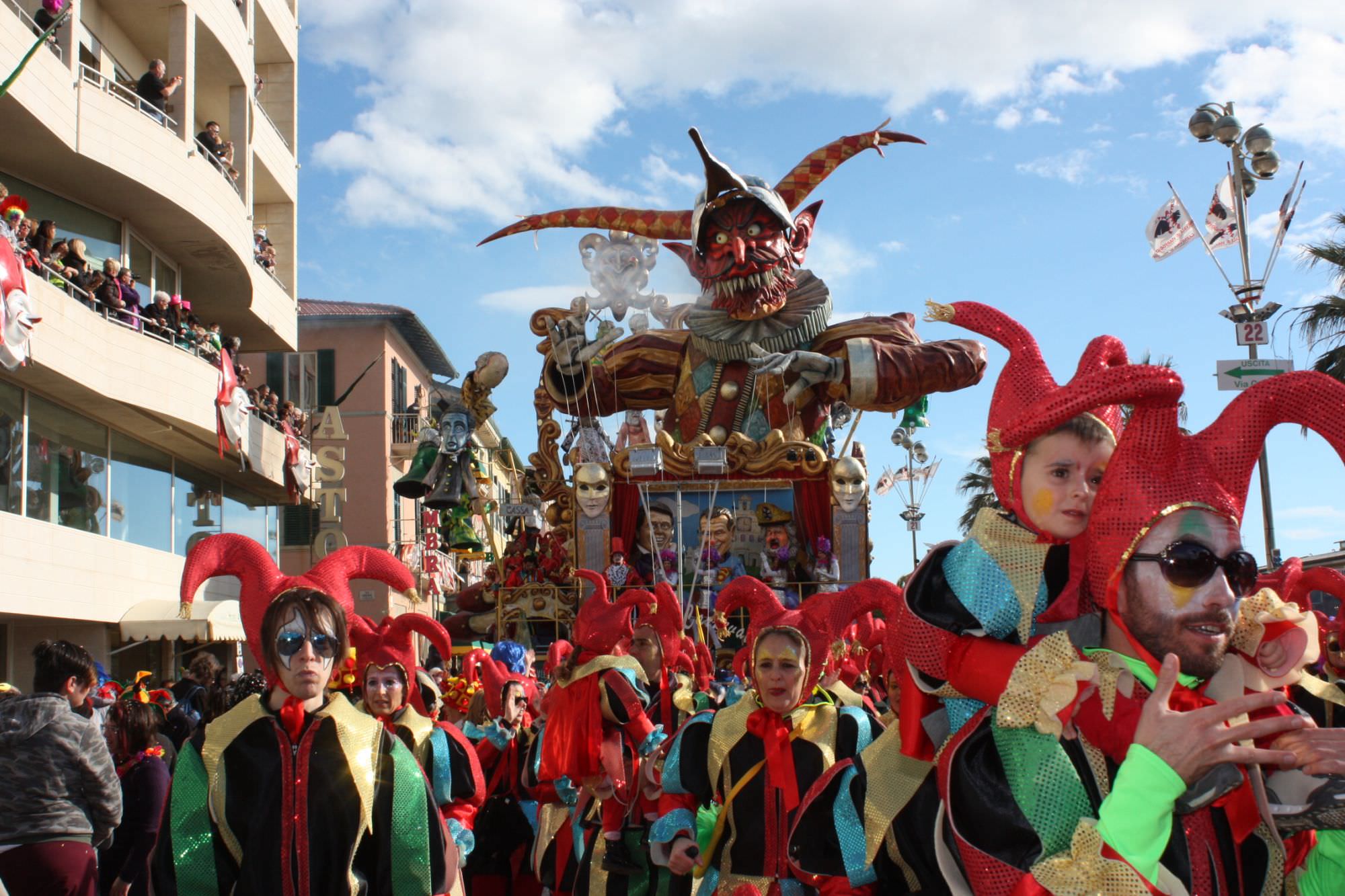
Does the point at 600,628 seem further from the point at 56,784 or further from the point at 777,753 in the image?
the point at 56,784

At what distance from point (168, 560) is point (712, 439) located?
383 inches

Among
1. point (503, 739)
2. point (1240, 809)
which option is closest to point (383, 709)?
point (503, 739)

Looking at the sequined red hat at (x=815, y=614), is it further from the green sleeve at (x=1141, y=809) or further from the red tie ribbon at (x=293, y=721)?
the green sleeve at (x=1141, y=809)

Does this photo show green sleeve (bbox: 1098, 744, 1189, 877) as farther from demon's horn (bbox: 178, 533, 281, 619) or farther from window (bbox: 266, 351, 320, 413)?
window (bbox: 266, 351, 320, 413)

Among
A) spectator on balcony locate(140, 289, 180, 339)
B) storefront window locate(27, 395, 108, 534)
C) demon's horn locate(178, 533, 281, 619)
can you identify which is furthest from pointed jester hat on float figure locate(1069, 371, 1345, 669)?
spectator on balcony locate(140, 289, 180, 339)

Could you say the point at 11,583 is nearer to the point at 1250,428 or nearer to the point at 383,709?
the point at 383,709

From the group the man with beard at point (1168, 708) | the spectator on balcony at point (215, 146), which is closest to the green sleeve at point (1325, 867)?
the man with beard at point (1168, 708)

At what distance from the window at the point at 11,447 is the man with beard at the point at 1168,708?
56.4ft

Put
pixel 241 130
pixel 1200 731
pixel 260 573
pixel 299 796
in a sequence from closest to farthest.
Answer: pixel 1200 731, pixel 299 796, pixel 260 573, pixel 241 130

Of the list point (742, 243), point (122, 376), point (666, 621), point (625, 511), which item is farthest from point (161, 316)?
point (666, 621)

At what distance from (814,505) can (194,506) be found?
1251 centimetres

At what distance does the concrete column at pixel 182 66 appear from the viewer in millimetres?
21922

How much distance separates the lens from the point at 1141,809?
262cm

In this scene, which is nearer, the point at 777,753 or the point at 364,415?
the point at 777,753
